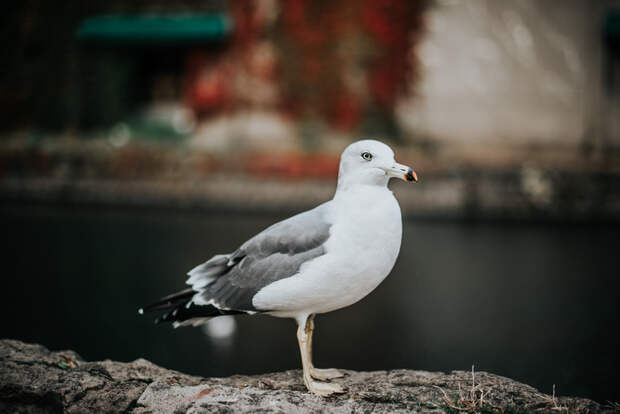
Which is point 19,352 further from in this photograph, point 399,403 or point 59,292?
point 59,292

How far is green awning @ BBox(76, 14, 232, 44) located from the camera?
9.36 meters

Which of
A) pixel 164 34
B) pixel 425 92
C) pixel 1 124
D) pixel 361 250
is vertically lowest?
pixel 361 250

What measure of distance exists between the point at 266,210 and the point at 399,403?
624 cm

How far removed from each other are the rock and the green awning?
8.22 meters

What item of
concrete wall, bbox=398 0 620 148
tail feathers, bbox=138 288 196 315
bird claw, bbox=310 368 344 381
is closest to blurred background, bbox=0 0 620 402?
concrete wall, bbox=398 0 620 148

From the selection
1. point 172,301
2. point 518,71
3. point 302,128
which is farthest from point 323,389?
point 518,71

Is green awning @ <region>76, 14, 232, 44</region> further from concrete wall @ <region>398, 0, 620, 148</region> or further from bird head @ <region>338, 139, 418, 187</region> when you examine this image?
bird head @ <region>338, 139, 418, 187</region>

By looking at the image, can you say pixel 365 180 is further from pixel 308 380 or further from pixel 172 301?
pixel 172 301

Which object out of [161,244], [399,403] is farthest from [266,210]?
[399,403]

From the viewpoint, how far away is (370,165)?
1722 mm

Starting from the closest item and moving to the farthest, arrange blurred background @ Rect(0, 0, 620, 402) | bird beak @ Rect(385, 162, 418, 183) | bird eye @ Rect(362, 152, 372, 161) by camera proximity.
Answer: bird beak @ Rect(385, 162, 418, 183) → bird eye @ Rect(362, 152, 372, 161) → blurred background @ Rect(0, 0, 620, 402)

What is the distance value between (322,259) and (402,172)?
0.37 metres

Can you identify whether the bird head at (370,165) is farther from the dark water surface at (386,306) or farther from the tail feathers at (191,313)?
the dark water surface at (386,306)

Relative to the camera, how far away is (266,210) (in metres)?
7.89
